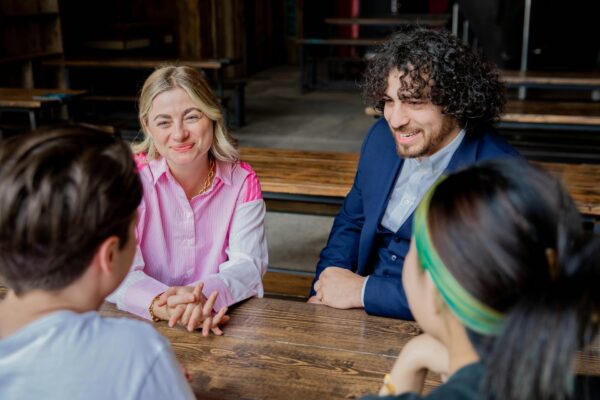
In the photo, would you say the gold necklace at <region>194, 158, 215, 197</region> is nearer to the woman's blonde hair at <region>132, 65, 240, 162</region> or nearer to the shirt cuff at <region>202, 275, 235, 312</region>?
the woman's blonde hair at <region>132, 65, 240, 162</region>

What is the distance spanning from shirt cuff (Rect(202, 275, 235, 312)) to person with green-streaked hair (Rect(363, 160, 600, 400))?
82 cm

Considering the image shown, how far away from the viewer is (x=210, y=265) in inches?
73.7

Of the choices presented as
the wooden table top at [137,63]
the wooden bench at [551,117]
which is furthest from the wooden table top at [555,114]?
the wooden table top at [137,63]

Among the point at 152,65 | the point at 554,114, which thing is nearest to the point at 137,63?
the point at 152,65

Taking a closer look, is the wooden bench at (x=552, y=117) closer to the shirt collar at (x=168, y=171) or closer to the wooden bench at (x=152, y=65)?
the shirt collar at (x=168, y=171)

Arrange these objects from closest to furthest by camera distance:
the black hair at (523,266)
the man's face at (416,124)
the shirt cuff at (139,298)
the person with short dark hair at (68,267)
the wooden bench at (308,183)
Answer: the black hair at (523,266), the person with short dark hair at (68,267), the shirt cuff at (139,298), the man's face at (416,124), the wooden bench at (308,183)

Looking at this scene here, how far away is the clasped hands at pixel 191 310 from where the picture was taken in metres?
1.43

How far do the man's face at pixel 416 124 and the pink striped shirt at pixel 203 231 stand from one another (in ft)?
1.49

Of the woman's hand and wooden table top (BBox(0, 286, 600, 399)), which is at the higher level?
the woman's hand

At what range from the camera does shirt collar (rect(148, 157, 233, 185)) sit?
1808 millimetres

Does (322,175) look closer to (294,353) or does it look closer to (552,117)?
(294,353)

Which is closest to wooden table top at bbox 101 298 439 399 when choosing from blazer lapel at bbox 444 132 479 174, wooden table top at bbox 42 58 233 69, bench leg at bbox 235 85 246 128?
blazer lapel at bbox 444 132 479 174

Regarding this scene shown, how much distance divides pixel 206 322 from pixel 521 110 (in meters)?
3.42

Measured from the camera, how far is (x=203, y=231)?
187 cm
